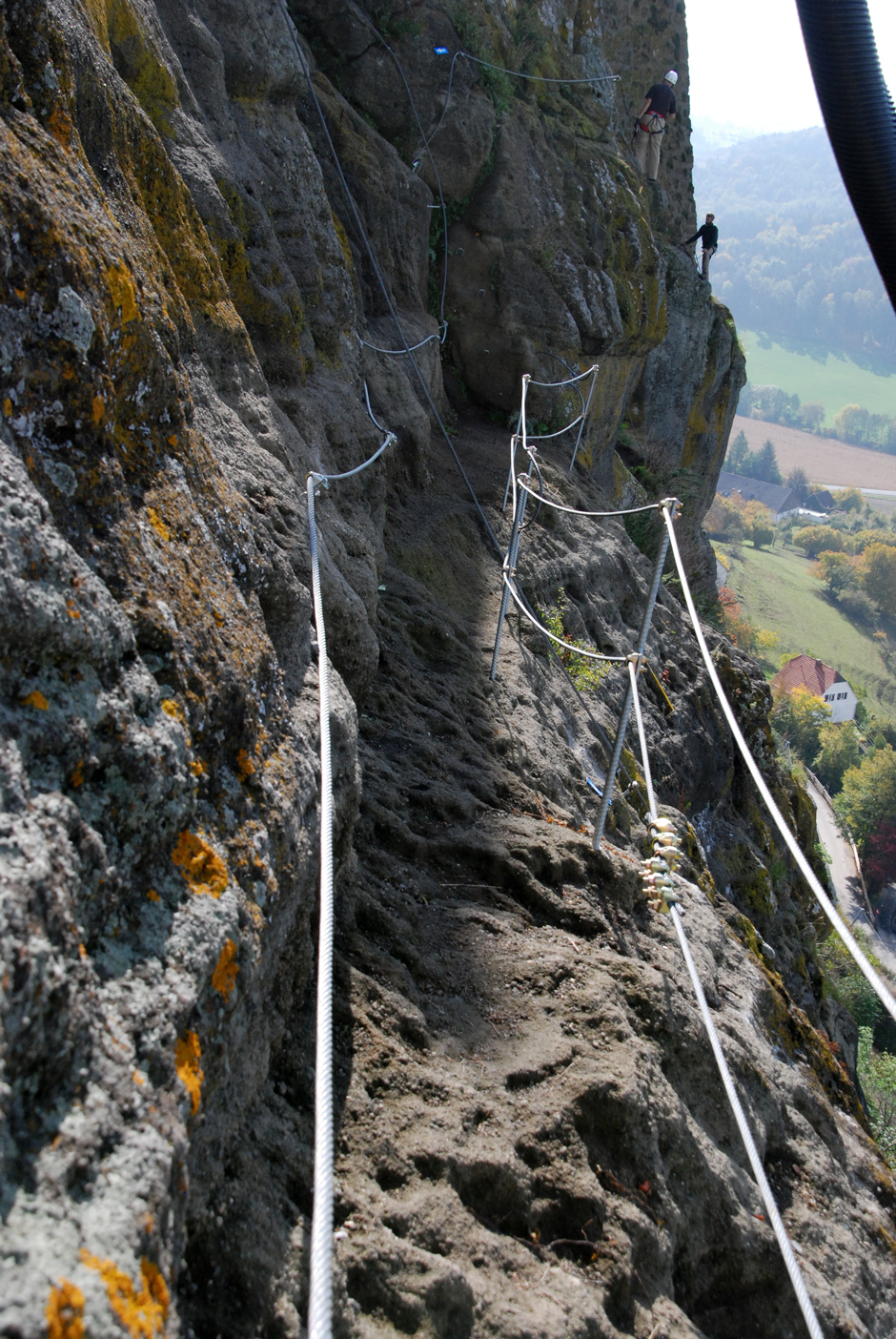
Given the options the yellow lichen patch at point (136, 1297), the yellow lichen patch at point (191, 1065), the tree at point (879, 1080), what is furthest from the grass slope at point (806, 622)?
the yellow lichen patch at point (136, 1297)

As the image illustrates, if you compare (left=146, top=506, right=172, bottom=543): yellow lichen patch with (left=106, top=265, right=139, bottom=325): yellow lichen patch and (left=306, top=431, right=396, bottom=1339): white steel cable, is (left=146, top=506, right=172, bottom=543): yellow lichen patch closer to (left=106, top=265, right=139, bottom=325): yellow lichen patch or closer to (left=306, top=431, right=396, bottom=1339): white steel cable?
(left=106, top=265, right=139, bottom=325): yellow lichen patch

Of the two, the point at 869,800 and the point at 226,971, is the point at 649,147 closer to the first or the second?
the point at 226,971

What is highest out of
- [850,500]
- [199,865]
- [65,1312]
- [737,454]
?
[737,454]

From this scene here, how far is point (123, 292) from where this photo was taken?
2.28 meters

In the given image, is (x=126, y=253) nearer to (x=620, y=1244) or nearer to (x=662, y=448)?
(x=620, y=1244)

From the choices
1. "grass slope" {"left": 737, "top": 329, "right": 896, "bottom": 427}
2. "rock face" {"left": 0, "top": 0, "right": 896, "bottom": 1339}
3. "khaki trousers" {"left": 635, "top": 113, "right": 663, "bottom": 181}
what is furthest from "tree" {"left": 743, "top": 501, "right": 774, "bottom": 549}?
"rock face" {"left": 0, "top": 0, "right": 896, "bottom": 1339}

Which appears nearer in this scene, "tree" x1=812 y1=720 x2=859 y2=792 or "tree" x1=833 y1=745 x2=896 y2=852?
"tree" x1=833 y1=745 x2=896 y2=852

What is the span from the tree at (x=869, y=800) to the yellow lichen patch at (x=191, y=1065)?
45.0 meters

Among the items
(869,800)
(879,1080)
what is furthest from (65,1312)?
(869,800)

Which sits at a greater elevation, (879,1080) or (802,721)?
(802,721)

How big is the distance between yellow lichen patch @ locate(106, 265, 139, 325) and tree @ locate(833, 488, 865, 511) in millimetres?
137078

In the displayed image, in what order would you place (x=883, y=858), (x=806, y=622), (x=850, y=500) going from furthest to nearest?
1. (x=850, y=500)
2. (x=806, y=622)
3. (x=883, y=858)

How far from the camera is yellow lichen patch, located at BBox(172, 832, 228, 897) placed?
1.87 meters

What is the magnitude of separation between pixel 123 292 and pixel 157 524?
25.8 inches
